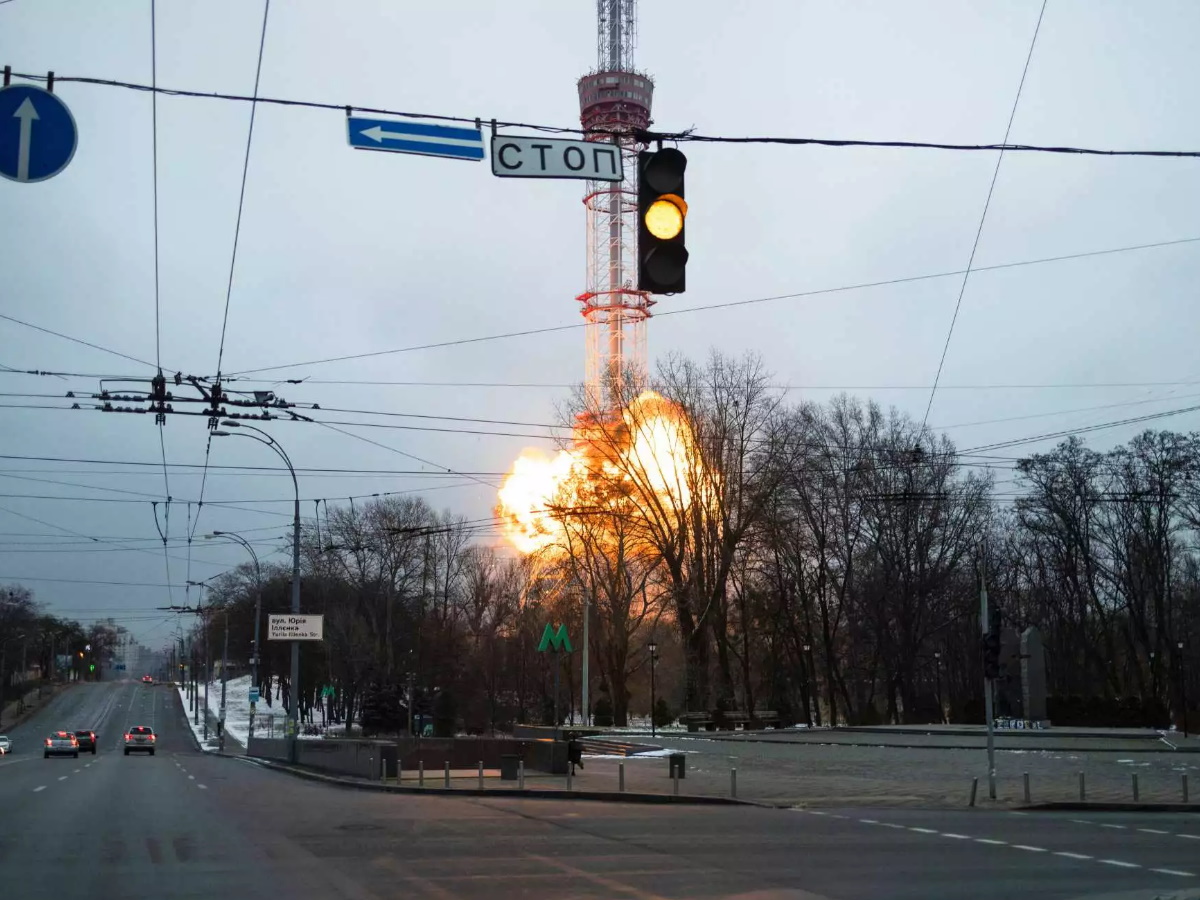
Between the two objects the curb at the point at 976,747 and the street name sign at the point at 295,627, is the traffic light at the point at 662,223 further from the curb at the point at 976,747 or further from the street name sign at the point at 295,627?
the curb at the point at 976,747

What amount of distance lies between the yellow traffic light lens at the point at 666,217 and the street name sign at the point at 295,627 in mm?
32350

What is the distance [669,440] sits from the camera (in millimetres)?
58125

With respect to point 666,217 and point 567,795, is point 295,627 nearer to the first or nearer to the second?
point 567,795

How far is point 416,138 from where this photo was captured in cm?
1016

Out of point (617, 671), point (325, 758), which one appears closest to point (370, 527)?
Answer: point (617, 671)

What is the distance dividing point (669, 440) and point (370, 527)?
1214 inches

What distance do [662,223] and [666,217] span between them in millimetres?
68

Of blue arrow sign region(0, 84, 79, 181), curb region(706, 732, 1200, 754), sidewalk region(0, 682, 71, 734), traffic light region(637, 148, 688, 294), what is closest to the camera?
traffic light region(637, 148, 688, 294)

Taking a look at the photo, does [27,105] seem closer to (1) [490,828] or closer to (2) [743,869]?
(2) [743,869]

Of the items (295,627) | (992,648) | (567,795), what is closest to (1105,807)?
(992,648)

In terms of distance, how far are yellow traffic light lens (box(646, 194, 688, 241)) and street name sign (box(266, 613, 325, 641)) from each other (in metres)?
32.3

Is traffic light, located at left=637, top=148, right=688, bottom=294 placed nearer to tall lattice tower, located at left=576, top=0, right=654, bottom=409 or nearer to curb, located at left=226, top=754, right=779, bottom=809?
curb, located at left=226, top=754, right=779, bottom=809

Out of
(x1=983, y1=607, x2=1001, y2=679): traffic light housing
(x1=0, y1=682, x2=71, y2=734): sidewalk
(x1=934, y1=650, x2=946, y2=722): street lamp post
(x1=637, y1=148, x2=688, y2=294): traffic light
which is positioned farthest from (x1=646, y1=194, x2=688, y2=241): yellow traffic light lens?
(x1=0, y1=682, x2=71, y2=734): sidewalk

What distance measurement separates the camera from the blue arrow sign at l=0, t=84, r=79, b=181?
10.6 meters
